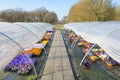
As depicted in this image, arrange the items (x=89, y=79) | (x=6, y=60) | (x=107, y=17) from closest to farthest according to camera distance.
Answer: (x=6, y=60)
(x=89, y=79)
(x=107, y=17)

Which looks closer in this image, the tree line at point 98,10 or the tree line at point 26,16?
the tree line at point 98,10

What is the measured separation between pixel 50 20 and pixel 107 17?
34538 millimetres

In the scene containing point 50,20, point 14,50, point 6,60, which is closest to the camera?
point 6,60

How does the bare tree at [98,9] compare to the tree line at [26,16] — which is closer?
the bare tree at [98,9]

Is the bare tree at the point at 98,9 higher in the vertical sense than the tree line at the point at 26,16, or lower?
higher

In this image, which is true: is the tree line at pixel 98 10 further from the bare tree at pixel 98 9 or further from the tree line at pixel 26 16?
the tree line at pixel 26 16

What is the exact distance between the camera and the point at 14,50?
6102 millimetres

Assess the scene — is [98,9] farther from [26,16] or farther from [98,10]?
[26,16]

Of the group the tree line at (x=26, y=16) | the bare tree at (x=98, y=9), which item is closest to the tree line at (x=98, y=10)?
the bare tree at (x=98, y=9)

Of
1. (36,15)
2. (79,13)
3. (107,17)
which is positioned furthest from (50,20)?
(107,17)

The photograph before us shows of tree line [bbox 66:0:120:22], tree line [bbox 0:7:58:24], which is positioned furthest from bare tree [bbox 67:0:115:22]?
tree line [bbox 0:7:58:24]

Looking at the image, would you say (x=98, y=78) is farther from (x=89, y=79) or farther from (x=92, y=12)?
(x=92, y=12)

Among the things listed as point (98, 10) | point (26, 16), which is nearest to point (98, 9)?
point (98, 10)

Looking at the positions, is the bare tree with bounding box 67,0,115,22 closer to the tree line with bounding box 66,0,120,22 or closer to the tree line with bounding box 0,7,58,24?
the tree line with bounding box 66,0,120,22
